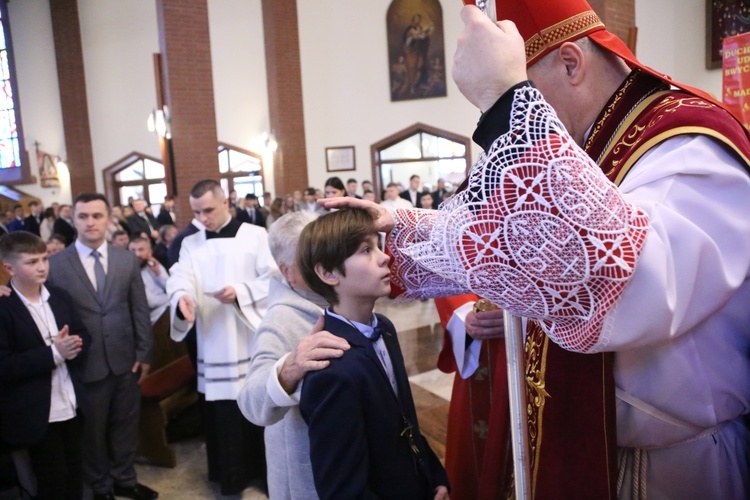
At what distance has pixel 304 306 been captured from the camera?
2.04 metres

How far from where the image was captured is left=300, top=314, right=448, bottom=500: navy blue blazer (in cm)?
138

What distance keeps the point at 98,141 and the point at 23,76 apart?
7.62 ft

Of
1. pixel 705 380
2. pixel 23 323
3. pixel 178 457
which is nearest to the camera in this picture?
pixel 705 380

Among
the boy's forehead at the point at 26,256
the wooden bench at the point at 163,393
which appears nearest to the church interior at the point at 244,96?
the wooden bench at the point at 163,393

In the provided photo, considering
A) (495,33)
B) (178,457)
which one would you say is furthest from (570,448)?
(178,457)

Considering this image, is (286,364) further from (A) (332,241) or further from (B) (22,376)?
(B) (22,376)

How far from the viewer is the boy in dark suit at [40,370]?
9.14 feet

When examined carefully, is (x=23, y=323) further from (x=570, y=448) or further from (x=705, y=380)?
(x=705, y=380)

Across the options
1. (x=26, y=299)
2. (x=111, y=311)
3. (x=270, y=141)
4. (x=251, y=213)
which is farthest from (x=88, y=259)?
(x=270, y=141)

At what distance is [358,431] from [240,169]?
14.2 metres

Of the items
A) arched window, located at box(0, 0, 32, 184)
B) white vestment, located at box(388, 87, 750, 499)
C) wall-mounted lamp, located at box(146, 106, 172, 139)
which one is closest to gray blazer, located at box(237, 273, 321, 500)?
white vestment, located at box(388, 87, 750, 499)

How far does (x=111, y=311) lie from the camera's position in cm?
334

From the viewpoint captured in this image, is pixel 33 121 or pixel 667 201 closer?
pixel 667 201

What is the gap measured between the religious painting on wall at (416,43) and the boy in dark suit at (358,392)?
45.4 ft
